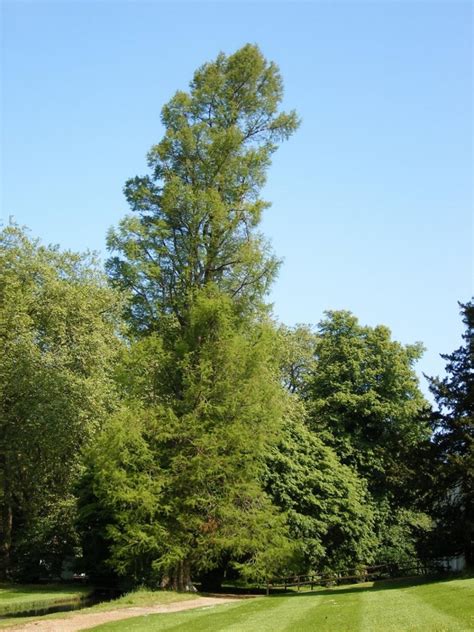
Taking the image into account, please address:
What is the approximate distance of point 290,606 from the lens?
62.2 feet

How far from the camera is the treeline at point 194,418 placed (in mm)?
24719

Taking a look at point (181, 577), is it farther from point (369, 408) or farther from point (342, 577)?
point (369, 408)

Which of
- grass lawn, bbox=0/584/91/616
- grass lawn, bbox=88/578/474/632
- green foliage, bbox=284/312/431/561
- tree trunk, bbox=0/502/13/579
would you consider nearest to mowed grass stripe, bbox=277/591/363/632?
grass lawn, bbox=88/578/474/632

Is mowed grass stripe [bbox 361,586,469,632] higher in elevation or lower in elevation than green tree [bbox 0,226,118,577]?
lower

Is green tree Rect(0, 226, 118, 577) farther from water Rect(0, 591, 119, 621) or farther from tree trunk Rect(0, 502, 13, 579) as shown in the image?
water Rect(0, 591, 119, 621)

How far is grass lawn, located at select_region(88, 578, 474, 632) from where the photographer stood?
13055 mm

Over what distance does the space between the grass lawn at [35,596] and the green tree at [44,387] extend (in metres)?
4.91

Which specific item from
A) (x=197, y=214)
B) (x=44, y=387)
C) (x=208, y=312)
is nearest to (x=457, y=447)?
(x=208, y=312)

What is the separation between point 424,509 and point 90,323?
20648 millimetres

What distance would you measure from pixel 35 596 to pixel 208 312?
13.0 meters

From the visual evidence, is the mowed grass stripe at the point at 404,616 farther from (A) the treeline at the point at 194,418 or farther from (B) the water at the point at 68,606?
(B) the water at the point at 68,606

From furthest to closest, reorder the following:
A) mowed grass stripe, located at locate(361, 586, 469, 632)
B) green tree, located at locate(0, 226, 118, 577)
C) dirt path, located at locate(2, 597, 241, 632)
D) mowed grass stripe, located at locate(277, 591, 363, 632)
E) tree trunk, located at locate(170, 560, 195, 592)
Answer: green tree, located at locate(0, 226, 118, 577) < tree trunk, located at locate(170, 560, 195, 592) < dirt path, located at locate(2, 597, 241, 632) < mowed grass stripe, located at locate(277, 591, 363, 632) < mowed grass stripe, located at locate(361, 586, 469, 632)

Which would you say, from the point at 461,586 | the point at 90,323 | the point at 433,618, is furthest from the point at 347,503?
the point at 433,618

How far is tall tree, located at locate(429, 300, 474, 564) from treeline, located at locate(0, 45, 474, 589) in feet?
0.27
